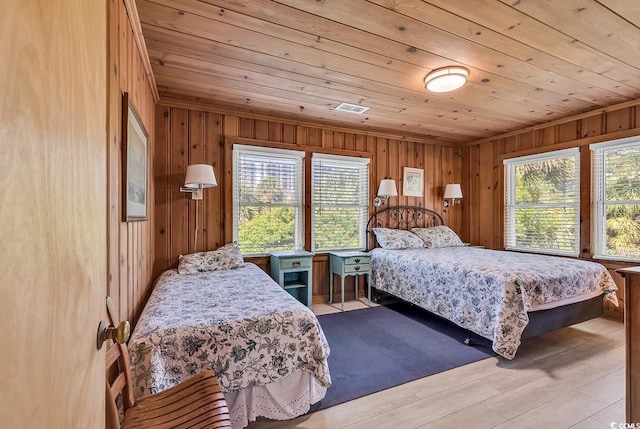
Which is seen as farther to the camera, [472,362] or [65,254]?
[472,362]

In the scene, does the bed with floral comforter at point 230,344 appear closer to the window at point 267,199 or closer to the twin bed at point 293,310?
the twin bed at point 293,310

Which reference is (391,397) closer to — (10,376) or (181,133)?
(10,376)

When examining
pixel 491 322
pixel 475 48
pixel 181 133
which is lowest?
pixel 491 322

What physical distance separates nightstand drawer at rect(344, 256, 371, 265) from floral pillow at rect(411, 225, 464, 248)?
1.02 meters

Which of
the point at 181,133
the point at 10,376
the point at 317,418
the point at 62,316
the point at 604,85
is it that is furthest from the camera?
the point at 181,133

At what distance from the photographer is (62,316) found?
521mm

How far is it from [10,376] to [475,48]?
9.10 feet

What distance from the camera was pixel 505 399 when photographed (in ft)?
6.29

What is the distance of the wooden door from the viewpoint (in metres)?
0.38

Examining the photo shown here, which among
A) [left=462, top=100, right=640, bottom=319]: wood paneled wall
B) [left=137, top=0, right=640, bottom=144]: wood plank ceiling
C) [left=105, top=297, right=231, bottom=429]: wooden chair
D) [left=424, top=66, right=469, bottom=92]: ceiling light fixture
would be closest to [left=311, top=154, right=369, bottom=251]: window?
[left=137, top=0, right=640, bottom=144]: wood plank ceiling

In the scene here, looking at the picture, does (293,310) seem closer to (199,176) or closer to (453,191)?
(199,176)

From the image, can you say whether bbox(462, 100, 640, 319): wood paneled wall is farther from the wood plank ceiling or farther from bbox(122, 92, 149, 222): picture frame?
bbox(122, 92, 149, 222): picture frame

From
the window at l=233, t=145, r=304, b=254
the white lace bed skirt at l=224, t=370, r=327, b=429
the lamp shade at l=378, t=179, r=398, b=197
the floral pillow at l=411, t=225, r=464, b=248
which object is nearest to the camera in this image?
the white lace bed skirt at l=224, t=370, r=327, b=429

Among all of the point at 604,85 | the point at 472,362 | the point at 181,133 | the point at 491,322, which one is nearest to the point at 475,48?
the point at 604,85
